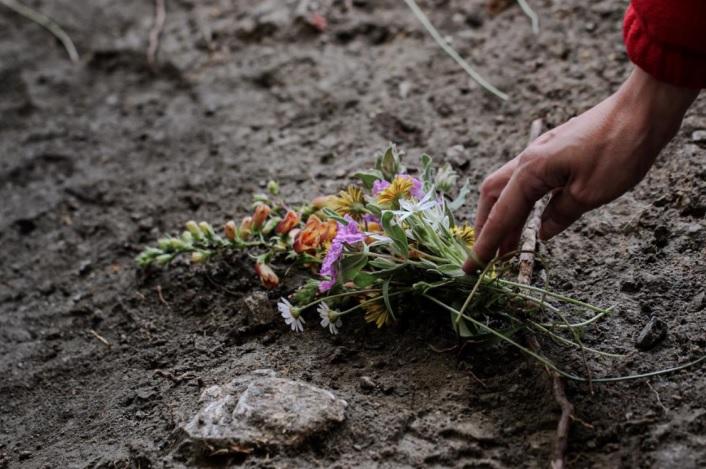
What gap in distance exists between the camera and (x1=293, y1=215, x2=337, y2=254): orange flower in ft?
6.83

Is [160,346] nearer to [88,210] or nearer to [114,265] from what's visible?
[114,265]

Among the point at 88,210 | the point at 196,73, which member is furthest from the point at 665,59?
the point at 196,73

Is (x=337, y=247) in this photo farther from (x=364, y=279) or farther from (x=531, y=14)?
(x=531, y=14)

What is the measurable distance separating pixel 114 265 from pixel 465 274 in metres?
1.39

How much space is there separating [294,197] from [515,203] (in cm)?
112

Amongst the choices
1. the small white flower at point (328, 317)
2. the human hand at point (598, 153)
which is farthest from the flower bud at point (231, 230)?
the human hand at point (598, 153)

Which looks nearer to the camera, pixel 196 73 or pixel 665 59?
pixel 665 59

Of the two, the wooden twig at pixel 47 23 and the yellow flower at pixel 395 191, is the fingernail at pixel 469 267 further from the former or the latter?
the wooden twig at pixel 47 23

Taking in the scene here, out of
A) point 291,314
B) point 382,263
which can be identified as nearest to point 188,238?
point 291,314

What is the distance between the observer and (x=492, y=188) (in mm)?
1784

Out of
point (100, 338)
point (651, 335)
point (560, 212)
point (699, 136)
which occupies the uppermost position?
point (560, 212)

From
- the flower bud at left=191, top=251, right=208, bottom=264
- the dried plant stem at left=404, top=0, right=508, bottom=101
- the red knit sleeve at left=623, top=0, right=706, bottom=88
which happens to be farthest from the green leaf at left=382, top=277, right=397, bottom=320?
the dried plant stem at left=404, top=0, right=508, bottom=101

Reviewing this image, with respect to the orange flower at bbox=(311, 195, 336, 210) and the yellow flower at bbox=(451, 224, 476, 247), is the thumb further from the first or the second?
the orange flower at bbox=(311, 195, 336, 210)

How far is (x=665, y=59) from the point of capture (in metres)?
1.48
